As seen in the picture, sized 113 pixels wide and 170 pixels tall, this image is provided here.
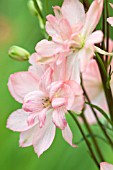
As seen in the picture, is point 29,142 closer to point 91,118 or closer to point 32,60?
point 32,60

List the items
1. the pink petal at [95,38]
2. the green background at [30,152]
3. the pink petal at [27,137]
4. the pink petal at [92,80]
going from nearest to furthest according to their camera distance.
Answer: the pink petal at [95,38]
the pink petal at [27,137]
the pink petal at [92,80]
the green background at [30,152]

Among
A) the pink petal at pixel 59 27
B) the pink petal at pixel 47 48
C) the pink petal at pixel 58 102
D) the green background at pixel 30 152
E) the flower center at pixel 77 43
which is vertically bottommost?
the green background at pixel 30 152

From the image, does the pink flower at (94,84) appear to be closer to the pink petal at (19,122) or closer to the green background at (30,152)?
the pink petal at (19,122)

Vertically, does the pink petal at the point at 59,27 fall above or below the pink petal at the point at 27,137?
above

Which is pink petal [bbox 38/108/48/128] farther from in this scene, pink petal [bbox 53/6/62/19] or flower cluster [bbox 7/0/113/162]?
pink petal [bbox 53/6/62/19]

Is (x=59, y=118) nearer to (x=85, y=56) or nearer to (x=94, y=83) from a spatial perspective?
(x=85, y=56)

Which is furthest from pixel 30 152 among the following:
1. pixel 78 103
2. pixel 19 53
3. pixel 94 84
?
pixel 78 103

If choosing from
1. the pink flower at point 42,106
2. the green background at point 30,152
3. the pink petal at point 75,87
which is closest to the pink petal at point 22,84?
the pink flower at point 42,106
